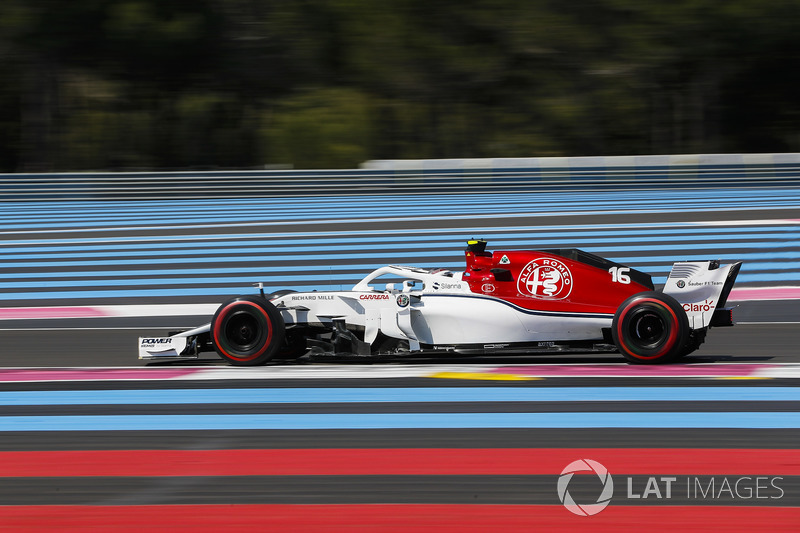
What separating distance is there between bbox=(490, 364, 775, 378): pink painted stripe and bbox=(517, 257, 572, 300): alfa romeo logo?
56 centimetres

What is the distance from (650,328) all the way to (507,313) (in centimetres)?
104

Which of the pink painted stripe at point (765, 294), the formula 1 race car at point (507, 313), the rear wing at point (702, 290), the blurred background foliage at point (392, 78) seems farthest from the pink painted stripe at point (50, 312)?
the blurred background foliage at point (392, 78)

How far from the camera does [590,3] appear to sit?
21.0 meters

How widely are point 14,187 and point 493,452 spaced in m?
14.5

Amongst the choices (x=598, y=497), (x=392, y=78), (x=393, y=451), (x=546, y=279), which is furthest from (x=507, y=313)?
(x=392, y=78)

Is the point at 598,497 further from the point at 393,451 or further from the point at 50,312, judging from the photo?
the point at 50,312

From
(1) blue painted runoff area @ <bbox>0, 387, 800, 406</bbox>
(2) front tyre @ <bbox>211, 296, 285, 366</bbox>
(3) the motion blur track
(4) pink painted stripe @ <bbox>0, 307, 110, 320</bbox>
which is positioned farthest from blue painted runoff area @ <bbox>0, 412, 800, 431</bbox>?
(4) pink painted stripe @ <bbox>0, 307, 110, 320</bbox>

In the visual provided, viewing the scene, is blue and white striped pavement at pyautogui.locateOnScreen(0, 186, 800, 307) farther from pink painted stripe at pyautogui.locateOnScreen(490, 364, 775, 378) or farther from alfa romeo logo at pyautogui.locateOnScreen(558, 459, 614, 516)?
alfa romeo logo at pyautogui.locateOnScreen(558, 459, 614, 516)

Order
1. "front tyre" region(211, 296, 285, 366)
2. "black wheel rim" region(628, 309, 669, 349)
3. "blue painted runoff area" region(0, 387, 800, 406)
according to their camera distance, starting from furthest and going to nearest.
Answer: "front tyre" region(211, 296, 285, 366) < "black wheel rim" region(628, 309, 669, 349) < "blue painted runoff area" region(0, 387, 800, 406)

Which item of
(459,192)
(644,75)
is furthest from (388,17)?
(459,192)

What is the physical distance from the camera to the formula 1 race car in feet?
22.8

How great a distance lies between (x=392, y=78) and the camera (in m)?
21.5

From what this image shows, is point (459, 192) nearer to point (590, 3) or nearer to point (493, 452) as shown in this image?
point (590, 3)

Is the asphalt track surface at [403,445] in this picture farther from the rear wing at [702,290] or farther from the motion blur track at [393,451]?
the rear wing at [702,290]
